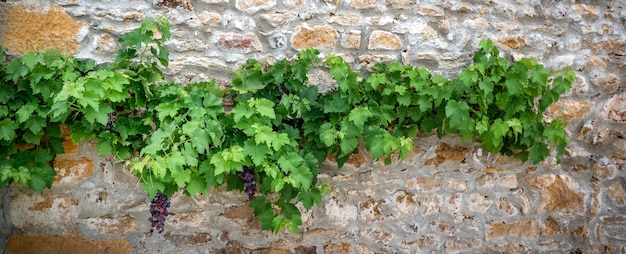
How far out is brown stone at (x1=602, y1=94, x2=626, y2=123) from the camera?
287 centimetres

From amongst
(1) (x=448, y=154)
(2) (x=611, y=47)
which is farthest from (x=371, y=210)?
(2) (x=611, y=47)

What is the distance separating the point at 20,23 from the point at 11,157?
564mm

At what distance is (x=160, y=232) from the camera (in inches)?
92.4

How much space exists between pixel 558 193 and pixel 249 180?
1.69 meters

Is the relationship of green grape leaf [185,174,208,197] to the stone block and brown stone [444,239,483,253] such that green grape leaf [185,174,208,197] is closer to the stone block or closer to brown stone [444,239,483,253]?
the stone block

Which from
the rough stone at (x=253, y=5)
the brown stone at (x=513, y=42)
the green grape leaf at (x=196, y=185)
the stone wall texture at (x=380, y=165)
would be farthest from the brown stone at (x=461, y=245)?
the rough stone at (x=253, y=5)

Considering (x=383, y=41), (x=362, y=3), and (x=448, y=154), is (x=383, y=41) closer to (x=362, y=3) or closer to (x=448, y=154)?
(x=362, y=3)

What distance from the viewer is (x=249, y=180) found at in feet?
7.55

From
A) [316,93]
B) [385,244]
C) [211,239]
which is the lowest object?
[385,244]

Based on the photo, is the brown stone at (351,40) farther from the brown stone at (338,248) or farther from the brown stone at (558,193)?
the brown stone at (558,193)

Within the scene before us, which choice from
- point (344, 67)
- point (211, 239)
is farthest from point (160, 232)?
point (344, 67)

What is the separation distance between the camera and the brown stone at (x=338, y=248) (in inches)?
104

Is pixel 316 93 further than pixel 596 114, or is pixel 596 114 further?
pixel 596 114

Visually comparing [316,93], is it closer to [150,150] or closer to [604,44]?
[150,150]
